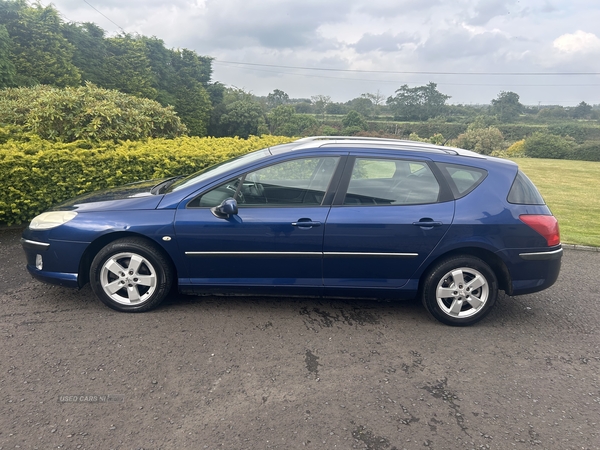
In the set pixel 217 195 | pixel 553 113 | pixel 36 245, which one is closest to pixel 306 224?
pixel 217 195

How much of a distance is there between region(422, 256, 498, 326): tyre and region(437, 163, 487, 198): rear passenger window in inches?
23.6

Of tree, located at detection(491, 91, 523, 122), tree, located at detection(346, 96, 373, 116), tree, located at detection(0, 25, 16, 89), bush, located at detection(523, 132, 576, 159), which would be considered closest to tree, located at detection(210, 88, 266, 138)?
tree, located at detection(0, 25, 16, 89)

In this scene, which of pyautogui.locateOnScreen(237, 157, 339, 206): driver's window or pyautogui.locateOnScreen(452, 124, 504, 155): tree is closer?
pyautogui.locateOnScreen(237, 157, 339, 206): driver's window

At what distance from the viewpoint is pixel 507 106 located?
69750 millimetres

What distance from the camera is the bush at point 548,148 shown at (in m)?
36.9

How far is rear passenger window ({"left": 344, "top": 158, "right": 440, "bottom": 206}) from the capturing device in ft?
12.1

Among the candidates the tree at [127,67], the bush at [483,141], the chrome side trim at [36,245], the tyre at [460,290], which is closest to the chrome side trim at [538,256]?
the tyre at [460,290]

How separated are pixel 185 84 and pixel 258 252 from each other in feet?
127

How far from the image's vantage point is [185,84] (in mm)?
38500

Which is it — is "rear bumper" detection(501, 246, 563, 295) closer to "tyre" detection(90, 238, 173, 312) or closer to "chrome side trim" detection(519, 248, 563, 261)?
"chrome side trim" detection(519, 248, 563, 261)

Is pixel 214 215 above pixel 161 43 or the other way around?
the other way around

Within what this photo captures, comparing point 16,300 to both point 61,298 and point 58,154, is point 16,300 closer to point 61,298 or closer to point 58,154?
point 61,298

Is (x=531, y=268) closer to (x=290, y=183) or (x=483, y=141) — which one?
(x=290, y=183)

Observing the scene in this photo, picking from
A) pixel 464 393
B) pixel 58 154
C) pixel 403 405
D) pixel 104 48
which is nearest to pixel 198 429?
pixel 403 405
